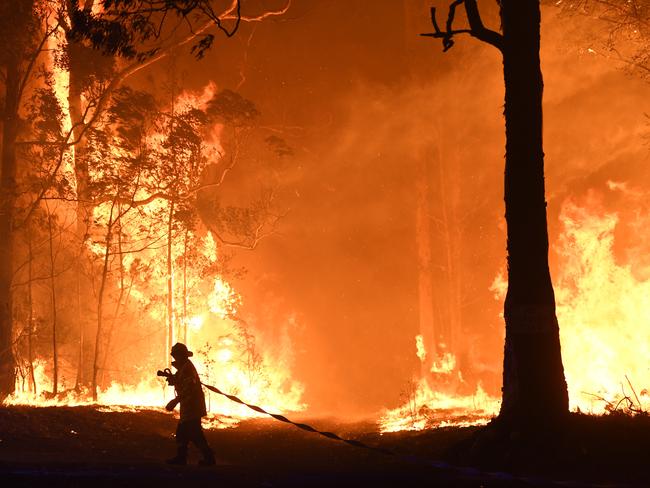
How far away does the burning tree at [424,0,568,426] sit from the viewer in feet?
32.6

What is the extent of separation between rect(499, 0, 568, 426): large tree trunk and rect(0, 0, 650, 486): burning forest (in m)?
0.03

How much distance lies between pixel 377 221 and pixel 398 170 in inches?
172

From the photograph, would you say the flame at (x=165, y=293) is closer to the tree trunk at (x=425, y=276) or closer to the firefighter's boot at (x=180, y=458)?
the tree trunk at (x=425, y=276)

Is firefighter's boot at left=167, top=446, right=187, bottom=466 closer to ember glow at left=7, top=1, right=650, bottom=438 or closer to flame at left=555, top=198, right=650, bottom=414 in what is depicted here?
ember glow at left=7, top=1, right=650, bottom=438

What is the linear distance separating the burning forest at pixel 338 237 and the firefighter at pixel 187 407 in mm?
55

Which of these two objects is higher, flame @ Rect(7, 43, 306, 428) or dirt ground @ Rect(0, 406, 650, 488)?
flame @ Rect(7, 43, 306, 428)

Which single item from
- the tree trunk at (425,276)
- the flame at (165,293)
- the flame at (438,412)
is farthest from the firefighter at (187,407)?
the tree trunk at (425,276)

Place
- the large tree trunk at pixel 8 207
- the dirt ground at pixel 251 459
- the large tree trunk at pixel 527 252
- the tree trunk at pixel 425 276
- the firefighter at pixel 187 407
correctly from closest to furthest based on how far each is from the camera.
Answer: the dirt ground at pixel 251 459, the large tree trunk at pixel 527 252, the firefighter at pixel 187 407, the large tree trunk at pixel 8 207, the tree trunk at pixel 425 276

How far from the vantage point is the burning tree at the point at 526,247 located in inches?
391

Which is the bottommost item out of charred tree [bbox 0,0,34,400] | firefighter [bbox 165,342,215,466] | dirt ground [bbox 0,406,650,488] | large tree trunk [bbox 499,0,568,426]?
dirt ground [bbox 0,406,650,488]

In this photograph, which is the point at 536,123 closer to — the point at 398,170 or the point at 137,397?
the point at 137,397

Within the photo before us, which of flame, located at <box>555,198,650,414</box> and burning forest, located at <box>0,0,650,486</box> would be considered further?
flame, located at <box>555,198,650,414</box>

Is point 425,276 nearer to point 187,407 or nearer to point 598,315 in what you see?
point 598,315

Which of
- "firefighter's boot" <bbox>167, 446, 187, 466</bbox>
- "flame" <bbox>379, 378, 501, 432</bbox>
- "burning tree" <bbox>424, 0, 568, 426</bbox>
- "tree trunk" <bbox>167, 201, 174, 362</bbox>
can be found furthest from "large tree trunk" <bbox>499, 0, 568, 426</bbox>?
"tree trunk" <bbox>167, 201, 174, 362</bbox>
